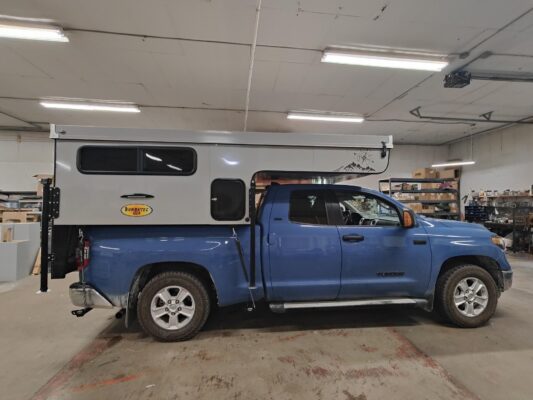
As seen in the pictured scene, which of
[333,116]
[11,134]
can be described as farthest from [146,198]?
[11,134]

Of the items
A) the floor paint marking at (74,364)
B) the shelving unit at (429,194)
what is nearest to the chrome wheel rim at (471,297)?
the floor paint marking at (74,364)

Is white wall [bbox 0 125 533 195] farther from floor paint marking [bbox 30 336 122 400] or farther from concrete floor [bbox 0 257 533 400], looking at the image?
floor paint marking [bbox 30 336 122 400]

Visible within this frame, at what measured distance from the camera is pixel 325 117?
7.89 meters

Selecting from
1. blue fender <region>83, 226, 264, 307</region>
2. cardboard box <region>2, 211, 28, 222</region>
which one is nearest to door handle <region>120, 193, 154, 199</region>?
blue fender <region>83, 226, 264, 307</region>

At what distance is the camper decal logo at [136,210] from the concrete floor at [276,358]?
134cm

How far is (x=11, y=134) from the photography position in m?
9.53

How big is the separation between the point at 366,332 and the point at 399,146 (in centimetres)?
1022

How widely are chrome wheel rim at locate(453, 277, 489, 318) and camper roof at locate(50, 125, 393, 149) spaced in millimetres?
1891

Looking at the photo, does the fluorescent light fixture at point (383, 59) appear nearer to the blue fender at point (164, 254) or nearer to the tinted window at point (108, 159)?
the blue fender at point (164, 254)

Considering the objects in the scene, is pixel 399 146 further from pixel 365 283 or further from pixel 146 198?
pixel 146 198

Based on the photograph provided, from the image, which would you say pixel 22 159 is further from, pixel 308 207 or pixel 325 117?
pixel 308 207

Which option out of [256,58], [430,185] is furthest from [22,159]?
[430,185]

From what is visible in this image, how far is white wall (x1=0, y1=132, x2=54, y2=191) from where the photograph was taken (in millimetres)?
9422

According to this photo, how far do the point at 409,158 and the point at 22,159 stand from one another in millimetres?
14480
